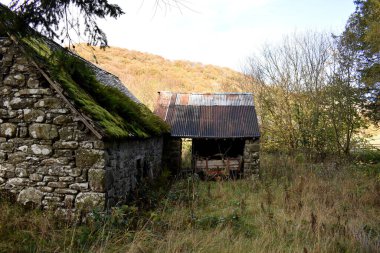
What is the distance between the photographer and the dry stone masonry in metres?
6.07

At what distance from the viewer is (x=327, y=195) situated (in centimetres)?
847

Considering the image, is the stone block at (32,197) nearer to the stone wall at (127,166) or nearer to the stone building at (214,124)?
the stone wall at (127,166)

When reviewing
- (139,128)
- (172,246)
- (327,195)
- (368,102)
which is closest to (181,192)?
(139,128)

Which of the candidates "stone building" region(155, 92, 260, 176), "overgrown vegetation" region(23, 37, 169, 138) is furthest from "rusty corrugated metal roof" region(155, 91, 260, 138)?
"overgrown vegetation" region(23, 37, 169, 138)

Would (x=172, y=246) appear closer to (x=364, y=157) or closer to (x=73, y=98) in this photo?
(x=73, y=98)

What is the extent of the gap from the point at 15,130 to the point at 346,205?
23.5 feet

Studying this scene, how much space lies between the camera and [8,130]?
630cm

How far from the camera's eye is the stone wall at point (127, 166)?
6.38 m

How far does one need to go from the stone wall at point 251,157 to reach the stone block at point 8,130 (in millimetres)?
7833

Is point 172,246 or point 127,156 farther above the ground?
point 127,156

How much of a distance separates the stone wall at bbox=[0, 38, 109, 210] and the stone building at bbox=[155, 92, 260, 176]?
610 cm

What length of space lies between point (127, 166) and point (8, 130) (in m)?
2.47

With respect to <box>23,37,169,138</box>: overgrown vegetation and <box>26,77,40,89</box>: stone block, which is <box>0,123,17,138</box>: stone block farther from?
<box>23,37,169,138</box>: overgrown vegetation

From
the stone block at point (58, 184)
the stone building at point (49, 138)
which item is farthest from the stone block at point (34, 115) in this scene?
the stone block at point (58, 184)
